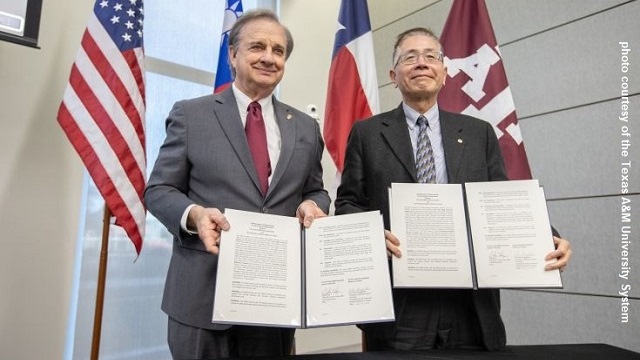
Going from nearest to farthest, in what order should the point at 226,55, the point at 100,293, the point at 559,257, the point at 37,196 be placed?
the point at 559,257 < the point at 100,293 < the point at 37,196 < the point at 226,55

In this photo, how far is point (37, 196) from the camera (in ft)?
6.93

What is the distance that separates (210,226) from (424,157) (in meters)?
0.74

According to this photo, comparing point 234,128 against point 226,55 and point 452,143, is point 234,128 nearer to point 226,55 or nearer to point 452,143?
point 452,143

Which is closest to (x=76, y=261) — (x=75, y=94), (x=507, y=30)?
(x=75, y=94)

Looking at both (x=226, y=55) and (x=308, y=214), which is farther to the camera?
(x=226, y=55)

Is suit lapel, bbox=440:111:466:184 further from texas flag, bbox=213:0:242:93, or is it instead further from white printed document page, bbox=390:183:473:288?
texas flag, bbox=213:0:242:93

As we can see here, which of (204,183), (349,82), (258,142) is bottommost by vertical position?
(204,183)

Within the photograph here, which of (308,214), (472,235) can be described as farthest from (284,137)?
(472,235)

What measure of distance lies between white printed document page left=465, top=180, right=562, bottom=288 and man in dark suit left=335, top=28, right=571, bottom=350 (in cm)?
9

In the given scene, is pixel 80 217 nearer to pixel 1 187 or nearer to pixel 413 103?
pixel 1 187

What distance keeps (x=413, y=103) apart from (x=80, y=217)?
6.61 ft

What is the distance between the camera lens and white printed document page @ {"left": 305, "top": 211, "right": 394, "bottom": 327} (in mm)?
894

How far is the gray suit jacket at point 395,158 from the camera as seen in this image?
128 cm

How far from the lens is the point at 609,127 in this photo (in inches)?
86.4
